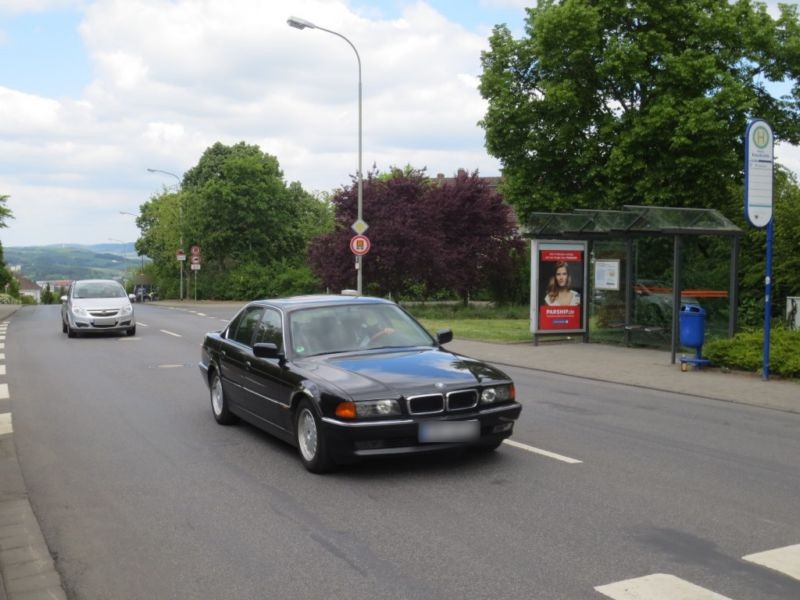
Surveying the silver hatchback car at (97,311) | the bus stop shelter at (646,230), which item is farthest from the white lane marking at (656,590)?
the silver hatchback car at (97,311)

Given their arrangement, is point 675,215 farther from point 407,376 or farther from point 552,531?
point 552,531

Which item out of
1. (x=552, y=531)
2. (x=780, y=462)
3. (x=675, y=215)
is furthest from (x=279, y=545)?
(x=675, y=215)

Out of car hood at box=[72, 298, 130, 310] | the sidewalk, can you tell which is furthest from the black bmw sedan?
car hood at box=[72, 298, 130, 310]

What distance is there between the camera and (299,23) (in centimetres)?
2675

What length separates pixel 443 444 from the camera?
21.8 ft

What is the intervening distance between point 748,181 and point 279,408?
364 inches

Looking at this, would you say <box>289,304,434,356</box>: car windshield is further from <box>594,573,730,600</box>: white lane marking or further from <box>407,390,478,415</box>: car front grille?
<box>594,573,730,600</box>: white lane marking

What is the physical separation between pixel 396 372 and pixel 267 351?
1298 mm

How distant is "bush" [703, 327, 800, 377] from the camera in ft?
43.7

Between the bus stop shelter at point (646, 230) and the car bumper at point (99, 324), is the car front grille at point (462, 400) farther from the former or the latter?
the car bumper at point (99, 324)

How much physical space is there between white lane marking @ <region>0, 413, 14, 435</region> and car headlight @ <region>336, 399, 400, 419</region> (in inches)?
179

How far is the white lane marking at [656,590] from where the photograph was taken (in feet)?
13.9

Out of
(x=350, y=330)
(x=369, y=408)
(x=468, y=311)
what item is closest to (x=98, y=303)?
(x=468, y=311)

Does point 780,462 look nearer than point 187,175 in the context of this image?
Yes
